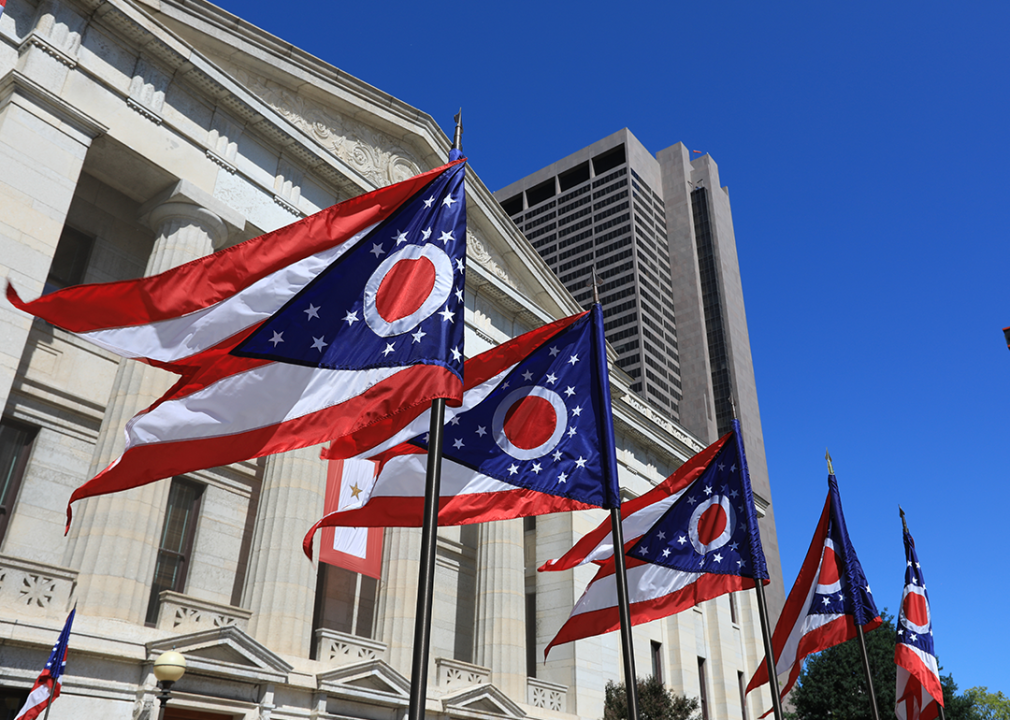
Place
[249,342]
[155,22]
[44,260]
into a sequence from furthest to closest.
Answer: [155,22] < [44,260] < [249,342]

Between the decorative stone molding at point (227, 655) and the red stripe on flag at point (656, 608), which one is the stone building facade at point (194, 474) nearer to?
the decorative stone molding at point (227, 655)

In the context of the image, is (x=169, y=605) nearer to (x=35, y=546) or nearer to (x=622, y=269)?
(x=35, y=546)

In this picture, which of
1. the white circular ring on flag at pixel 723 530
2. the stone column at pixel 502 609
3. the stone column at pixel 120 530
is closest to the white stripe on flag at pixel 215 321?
the white circular ring on flag at pixel 723 530

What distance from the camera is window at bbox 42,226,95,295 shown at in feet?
68.1

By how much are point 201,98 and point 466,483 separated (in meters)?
15.9

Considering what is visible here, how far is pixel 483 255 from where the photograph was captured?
31.6m

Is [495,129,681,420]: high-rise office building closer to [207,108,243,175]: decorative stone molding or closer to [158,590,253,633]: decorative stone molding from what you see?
[207,108,243,175]: decorative stone molding

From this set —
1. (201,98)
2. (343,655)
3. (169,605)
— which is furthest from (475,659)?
(201,98)

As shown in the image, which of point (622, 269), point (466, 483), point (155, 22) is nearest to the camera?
point (466, 483)

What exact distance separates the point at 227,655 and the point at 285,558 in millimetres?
2996

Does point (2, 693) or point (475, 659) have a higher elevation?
point (475, 659)

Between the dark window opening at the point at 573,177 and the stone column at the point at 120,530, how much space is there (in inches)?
4871

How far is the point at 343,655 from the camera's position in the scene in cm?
1947

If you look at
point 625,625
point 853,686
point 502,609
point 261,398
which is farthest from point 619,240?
point 261,398
